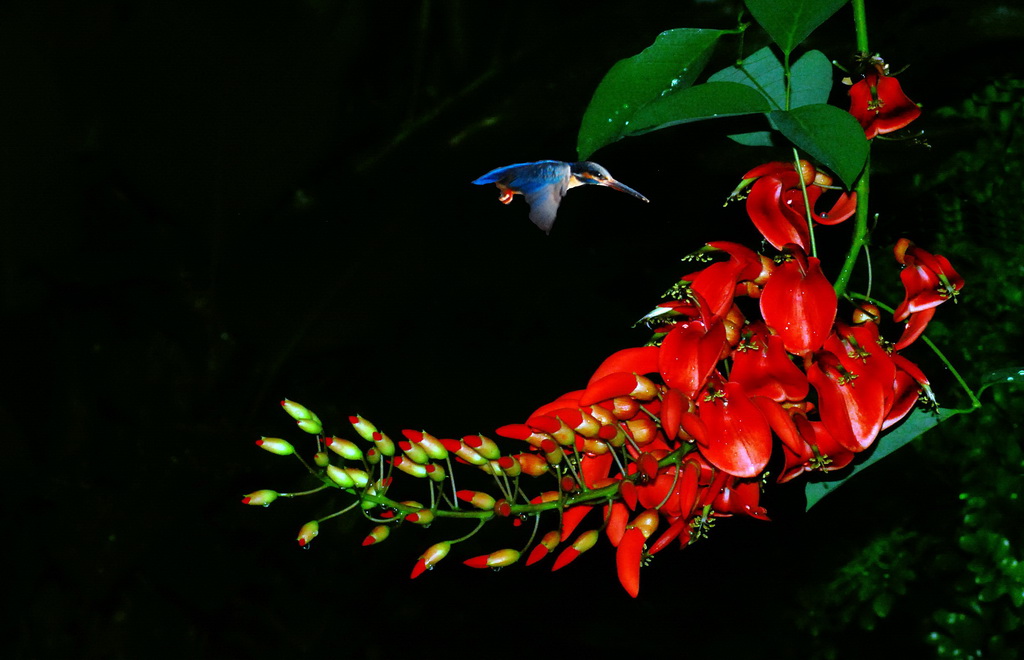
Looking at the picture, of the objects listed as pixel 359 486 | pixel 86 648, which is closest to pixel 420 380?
pixel 86 648

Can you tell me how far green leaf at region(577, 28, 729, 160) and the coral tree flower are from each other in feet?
0.20

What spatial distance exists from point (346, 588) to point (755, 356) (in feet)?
2.73

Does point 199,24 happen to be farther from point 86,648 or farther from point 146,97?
point 86,648

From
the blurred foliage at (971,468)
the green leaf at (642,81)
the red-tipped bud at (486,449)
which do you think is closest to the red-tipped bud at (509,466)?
the red-tipped bud at (486,449)

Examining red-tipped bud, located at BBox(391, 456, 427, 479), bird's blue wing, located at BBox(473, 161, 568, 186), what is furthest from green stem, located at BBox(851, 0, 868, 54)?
red-tipped bud, located at BBox(391, 456, 427, 479)

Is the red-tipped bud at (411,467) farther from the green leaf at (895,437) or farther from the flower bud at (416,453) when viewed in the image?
the green leaf at (895,437)

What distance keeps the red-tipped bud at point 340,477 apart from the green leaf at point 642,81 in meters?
0.14

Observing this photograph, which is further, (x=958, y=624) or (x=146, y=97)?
(x=146, y=97)

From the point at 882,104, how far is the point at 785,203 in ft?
0.18

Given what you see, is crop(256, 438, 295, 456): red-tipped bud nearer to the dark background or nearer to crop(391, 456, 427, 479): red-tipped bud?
crop(391, 456, 427, 479): red-tipped bud

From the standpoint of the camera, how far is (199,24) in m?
0.98

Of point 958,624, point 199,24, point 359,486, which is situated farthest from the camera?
point 199,24

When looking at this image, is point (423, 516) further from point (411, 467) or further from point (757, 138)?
point (757, 138)

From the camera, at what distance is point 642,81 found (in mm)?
335
